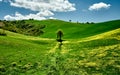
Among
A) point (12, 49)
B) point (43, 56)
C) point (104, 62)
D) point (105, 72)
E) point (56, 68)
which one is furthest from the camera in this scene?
point (12, 49)

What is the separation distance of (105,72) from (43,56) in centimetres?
1870

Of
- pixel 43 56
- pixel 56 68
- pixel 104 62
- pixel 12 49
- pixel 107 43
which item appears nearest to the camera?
pixel 56 68

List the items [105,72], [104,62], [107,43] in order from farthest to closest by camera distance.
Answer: [107,43] < [104,62] < [105,72]

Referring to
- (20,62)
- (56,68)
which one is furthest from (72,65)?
(20,62)

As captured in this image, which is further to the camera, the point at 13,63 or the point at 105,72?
the point at 13,63

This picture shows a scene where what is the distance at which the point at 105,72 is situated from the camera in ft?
133

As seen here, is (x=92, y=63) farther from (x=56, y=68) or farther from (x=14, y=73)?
(x=14, y=73)

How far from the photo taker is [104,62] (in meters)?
47.1

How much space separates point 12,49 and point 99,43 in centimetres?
2374

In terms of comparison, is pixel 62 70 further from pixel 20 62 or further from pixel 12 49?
pixel 12 49

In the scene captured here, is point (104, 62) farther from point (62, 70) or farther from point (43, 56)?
point (43, 56)

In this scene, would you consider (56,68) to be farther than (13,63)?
No

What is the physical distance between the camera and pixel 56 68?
143 feet

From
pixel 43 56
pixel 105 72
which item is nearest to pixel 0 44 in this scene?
pixel 43 56
